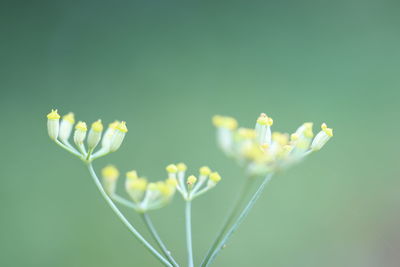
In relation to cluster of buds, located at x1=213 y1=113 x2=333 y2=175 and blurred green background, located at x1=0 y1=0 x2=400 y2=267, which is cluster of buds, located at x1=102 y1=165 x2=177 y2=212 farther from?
blurred green background, located at x1=0 y1=0 x2=400 y2=267

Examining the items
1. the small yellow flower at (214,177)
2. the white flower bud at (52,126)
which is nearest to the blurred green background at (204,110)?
the white flower bud at (52,126)

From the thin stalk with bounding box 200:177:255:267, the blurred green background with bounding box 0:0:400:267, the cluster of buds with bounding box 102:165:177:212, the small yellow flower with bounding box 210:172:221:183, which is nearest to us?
the thin stalk with bounding box 200:177:255:267

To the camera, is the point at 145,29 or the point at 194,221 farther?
the point at 145,29

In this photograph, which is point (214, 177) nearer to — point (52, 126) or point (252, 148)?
point (252, 148)

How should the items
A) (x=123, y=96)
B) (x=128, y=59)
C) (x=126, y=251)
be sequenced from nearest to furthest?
(x=126, y=251) < (x=123, y=96) < (x=128, y=59)

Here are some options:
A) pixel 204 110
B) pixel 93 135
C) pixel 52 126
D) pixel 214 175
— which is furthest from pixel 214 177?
pixel 204 110

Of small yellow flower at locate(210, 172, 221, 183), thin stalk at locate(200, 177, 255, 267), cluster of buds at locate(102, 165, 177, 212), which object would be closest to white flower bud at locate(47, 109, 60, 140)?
cluster of buds at locate(102, 165, 177, 212)

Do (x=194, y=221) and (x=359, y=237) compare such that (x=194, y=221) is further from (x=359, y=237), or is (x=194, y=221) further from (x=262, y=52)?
(x=262, y=52)

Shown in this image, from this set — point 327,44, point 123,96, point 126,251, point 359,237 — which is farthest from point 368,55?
point 126,251
